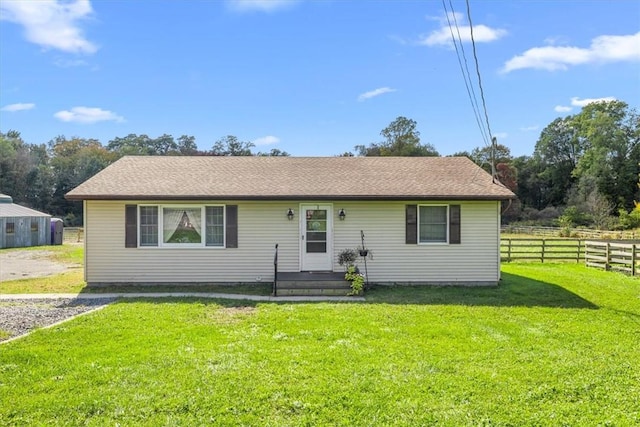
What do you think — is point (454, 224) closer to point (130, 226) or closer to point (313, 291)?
point (313, 291)

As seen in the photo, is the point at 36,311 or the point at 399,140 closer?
the point at 36,311

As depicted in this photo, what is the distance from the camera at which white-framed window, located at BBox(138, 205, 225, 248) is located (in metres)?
11.1

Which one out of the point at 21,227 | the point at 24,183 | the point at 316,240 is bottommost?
the point at 21,227

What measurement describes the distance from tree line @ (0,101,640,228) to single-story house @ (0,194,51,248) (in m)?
20.4

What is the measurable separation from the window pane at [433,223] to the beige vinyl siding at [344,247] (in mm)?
235

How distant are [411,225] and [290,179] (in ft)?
11.8

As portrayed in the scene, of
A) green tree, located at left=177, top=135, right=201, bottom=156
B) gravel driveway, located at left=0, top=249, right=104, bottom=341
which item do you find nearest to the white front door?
gravel driveway, located at left=0, top=249, right=104, bottom=341

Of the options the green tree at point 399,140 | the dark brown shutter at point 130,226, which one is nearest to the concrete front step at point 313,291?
the dark brown shutter at point 130,226

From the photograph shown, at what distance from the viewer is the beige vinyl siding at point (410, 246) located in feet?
36.7

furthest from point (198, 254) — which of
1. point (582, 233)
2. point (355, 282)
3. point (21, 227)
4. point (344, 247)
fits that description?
point (582, 233)

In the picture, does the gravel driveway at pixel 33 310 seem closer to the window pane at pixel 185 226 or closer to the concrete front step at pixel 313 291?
the window pane at pixel 185 226

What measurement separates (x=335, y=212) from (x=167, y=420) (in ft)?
26.1

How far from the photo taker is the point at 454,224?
11.1 metres

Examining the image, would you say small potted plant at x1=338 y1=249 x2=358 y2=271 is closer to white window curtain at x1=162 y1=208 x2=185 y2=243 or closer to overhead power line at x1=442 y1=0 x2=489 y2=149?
white window curtain at x1=162 y1=208 x2=185 y2=243
